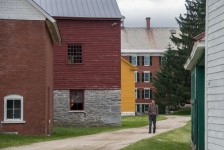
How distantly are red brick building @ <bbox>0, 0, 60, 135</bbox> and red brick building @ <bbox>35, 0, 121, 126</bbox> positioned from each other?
10.4m

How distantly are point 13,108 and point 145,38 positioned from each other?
61.5 metres

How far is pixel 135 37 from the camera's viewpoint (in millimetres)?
87125

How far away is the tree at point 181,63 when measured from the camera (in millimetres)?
65000

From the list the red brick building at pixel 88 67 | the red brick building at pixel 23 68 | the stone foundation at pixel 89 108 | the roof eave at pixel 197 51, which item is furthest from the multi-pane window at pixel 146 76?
the roof eave at pixel 197 51

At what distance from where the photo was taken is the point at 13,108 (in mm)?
26781

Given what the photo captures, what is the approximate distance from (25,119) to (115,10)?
13749mm

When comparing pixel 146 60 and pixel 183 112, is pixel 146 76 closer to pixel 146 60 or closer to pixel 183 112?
pixel 146 60

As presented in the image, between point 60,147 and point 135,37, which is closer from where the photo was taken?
point 60,147

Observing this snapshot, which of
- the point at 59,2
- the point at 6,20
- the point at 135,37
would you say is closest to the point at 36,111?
the point at 6,20

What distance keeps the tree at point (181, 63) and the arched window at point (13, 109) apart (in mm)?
39606

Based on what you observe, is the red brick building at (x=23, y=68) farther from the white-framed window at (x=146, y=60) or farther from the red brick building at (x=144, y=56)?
the white-framed window at (x=146, y=60)

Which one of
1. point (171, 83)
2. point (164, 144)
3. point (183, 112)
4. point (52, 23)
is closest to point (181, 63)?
point (171, 83)

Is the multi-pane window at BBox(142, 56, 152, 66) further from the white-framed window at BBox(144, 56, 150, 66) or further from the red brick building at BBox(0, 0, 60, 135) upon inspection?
the red brick building at BBox(0, 0, 60, 135)

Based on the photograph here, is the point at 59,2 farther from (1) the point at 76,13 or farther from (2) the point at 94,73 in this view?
(2) the point at 94,73
